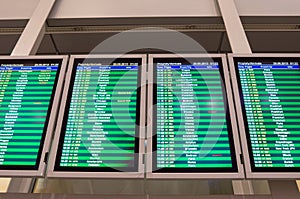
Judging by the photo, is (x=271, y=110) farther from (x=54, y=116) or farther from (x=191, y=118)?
(x=54, y=116)

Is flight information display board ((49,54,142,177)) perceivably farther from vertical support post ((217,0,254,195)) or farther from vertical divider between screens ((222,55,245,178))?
vertical support post ((217,0,254,195))

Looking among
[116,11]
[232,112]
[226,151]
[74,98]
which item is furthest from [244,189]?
[116,11]

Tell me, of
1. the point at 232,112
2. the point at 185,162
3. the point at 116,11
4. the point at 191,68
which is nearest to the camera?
the point at 185,162

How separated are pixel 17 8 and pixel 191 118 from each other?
1796mm

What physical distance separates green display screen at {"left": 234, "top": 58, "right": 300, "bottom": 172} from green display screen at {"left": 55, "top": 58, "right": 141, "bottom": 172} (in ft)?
2.00

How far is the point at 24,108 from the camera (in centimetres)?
165

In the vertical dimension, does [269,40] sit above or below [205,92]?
above

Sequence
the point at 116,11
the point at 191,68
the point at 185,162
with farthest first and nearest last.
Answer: the point at 116,11 → the point at 191,68 → the point at 185,162

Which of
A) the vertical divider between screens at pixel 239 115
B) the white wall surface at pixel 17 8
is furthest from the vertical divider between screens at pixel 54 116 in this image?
the vertical divider between screens at pixel 239 115

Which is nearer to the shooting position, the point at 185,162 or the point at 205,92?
the point at 185,162

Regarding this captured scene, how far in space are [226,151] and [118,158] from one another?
1.76ft

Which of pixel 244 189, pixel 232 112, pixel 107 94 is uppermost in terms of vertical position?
pixel 107 94

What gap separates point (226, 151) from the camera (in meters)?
1.46

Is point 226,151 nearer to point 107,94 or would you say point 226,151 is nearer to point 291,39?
point 107,94
